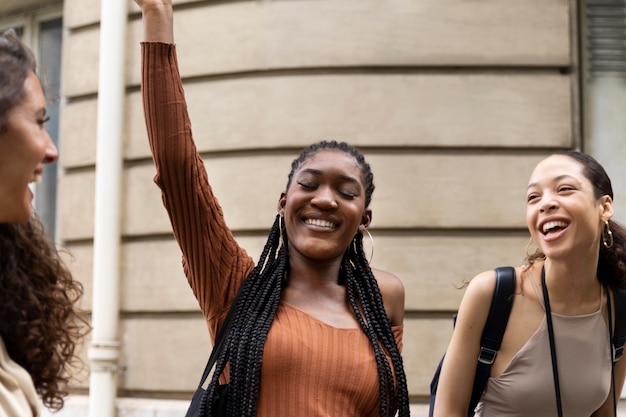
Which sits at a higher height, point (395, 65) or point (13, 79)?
point (395, 65)

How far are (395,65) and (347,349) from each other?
4379 mm

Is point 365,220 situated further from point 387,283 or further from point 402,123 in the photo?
point 402,123

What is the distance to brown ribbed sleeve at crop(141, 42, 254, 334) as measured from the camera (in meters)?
3.04

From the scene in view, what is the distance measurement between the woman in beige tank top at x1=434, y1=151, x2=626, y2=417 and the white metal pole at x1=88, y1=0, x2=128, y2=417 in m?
4.06

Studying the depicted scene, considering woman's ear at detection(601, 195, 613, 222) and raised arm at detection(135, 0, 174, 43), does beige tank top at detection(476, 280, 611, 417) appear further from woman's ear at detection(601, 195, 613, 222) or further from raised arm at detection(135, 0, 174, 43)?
raised arm at detection(135, 0, 174, 43)

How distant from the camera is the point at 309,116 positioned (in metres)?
7.19

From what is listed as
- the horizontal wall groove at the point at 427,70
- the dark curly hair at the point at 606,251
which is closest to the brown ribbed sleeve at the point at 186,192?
the dark curly hair at the point at 606,251

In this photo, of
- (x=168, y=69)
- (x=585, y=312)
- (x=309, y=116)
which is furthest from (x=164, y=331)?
(x=168, y=69)

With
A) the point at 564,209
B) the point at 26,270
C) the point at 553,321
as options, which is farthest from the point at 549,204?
the point at 26,270

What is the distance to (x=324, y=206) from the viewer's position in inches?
128

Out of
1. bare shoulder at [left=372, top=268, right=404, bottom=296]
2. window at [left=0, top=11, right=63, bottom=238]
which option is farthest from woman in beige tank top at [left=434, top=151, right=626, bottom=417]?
window at [left=0, top=11, right=63, bottom=238]

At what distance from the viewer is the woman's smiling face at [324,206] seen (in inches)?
129

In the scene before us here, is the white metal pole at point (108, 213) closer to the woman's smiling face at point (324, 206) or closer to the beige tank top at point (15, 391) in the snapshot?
the woman's smiling face at point (324, 206)

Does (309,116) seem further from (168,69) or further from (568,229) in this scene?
(168,69)
